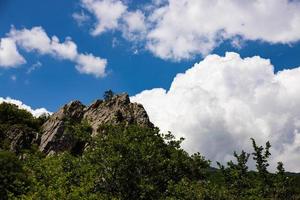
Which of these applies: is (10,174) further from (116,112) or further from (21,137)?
(116,112)

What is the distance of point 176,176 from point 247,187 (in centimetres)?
3196

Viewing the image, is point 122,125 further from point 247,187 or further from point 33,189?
point 247,187

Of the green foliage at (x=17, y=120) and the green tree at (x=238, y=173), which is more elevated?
the green foliage at (x=17, y=120)

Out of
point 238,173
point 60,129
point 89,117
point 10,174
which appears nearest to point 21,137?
point 60,129

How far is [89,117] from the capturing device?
96.2m

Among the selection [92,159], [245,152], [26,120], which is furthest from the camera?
[26,120]

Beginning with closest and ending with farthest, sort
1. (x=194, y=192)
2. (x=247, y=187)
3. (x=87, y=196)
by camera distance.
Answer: (x=87, y=196) → (x=194, y=192) → (x=247, y=187)

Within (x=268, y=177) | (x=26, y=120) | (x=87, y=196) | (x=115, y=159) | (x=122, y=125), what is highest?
(x=26, y=120)

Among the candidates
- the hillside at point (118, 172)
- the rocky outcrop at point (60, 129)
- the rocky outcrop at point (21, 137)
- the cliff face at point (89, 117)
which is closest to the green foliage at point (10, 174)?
the hillside at point (118, 172)

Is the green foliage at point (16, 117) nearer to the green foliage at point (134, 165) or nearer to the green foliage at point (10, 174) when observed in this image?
the green foliage at point (10, 174)

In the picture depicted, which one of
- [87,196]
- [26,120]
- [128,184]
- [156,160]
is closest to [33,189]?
[87,196]

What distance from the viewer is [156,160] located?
55156mm

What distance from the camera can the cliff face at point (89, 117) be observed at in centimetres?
8888

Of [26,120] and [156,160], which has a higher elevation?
[26,120]
